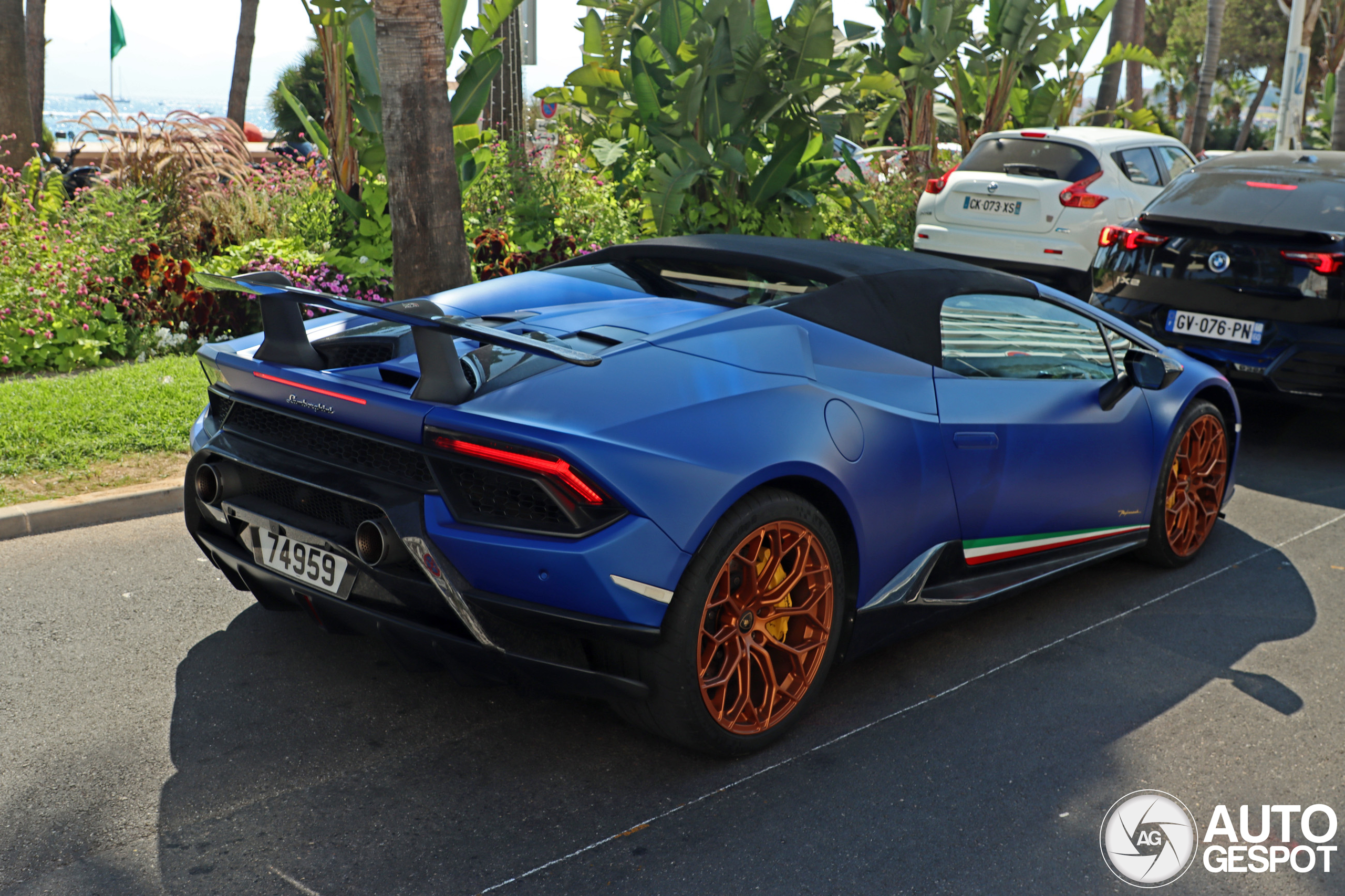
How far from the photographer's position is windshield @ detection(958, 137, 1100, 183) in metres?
11.2

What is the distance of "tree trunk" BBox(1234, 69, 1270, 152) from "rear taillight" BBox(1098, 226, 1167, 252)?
40.9 metres

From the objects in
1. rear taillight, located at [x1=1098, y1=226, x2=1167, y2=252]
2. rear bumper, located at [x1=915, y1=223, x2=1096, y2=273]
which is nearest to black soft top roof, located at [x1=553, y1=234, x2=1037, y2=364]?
rear taillight, located at [x1=1098, y1=226, x2=1167, y2=252]

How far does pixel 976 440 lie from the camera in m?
3.87

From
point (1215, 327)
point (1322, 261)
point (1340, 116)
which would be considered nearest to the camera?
point (1322, 261)

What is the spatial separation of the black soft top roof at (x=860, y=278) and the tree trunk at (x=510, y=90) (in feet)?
25.7

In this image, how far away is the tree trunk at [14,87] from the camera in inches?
422

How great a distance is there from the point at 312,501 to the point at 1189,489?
377cm

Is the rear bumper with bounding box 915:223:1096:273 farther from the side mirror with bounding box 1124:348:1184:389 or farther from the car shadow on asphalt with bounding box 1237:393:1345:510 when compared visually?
the side mirror with bounding box 1124:348:1184:389

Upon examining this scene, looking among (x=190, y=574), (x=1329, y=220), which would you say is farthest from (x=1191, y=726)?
(x=1329, y=220)

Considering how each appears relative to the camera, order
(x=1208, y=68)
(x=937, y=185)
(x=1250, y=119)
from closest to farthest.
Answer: (x=937, y=185), (x=1208, y=68), (x=1250, y=119)

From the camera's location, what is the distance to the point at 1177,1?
57.7 meters

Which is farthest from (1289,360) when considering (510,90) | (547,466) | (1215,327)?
(510,90)

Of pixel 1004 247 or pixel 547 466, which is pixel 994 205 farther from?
pixel 547 466

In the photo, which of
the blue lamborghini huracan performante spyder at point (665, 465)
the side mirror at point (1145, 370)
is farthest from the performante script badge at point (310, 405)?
the side mirror at point (1145, 370)
